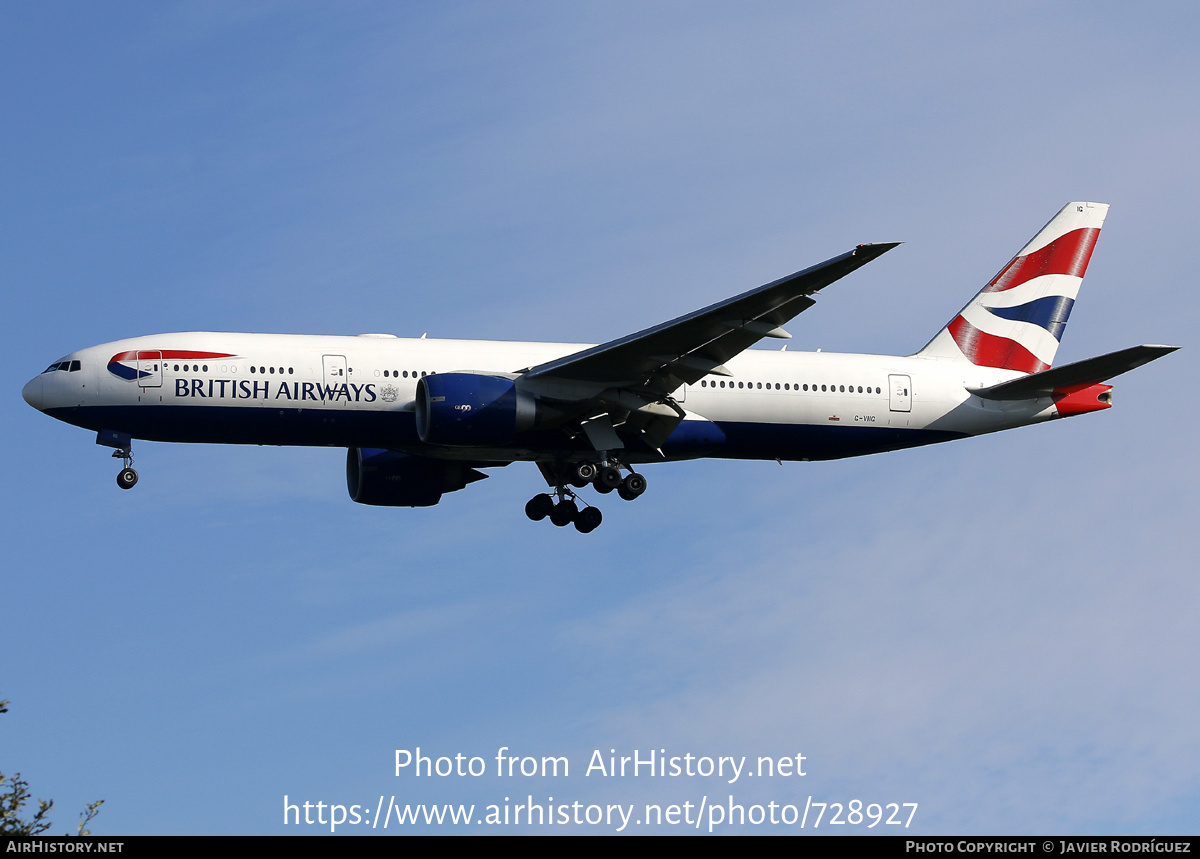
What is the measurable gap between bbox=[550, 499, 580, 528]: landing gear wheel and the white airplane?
1.5 inches

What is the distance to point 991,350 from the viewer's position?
44.3m

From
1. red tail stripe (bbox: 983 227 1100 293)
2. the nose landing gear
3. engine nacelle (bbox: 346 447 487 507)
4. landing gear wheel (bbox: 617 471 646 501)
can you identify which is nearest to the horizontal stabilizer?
red tail stripe (bbox: 983 227 1100 293)

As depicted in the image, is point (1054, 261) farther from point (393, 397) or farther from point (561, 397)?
point (393, 397)

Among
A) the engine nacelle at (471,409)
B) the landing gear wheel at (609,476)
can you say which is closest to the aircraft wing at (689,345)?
the engine nacelle at (471,409)

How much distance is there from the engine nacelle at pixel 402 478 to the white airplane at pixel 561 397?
55mm

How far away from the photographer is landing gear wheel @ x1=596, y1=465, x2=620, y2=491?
1544 inches

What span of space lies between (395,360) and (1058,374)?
1719 cm

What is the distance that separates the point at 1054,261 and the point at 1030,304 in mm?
1892

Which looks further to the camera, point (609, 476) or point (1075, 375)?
point (1075, 375)

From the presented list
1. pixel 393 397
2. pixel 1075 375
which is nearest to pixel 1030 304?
pixel 1075 375

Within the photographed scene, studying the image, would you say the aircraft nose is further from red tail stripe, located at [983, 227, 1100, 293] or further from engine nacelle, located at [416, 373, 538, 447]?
red tail stripe, located at [983, 227, 1100, 293]

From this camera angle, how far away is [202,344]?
1469 inches
